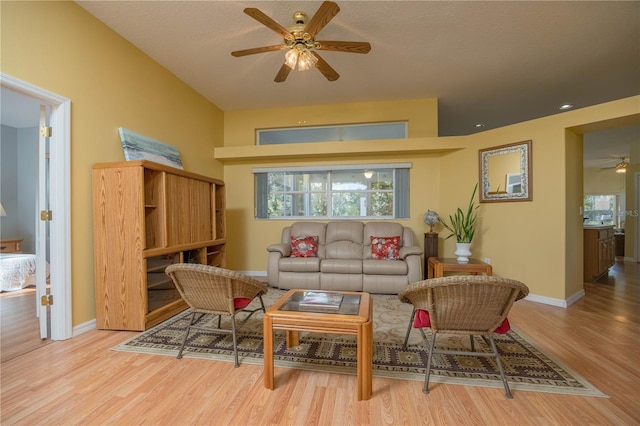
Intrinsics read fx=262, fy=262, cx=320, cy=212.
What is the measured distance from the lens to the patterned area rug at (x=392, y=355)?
65.8 inches

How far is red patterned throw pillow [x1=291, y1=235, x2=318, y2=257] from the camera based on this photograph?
152 inches

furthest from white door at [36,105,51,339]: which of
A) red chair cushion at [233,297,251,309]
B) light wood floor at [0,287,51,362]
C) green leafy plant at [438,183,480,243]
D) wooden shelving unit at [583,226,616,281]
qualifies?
wooden shelving unit at [583,226,616,281]

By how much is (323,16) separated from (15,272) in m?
4.94

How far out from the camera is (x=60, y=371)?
1.78m

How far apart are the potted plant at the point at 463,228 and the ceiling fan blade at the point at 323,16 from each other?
9.66 feet

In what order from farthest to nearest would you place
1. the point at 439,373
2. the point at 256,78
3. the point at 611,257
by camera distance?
the point at 611,257, the point at 256,78, the point at 439,373

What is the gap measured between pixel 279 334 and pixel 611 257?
6.24m

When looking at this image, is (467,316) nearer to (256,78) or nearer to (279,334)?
(279,334)

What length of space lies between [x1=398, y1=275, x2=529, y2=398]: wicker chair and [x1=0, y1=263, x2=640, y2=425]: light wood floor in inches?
7.2

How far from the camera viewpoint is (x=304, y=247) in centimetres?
388

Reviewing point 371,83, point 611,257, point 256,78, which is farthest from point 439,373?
point 611,257

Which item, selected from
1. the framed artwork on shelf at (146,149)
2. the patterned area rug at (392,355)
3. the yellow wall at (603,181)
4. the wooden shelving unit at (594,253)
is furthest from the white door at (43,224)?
the yellow wall at (603,181)

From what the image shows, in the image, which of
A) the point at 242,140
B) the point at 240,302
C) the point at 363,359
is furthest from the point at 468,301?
the point at 242,140

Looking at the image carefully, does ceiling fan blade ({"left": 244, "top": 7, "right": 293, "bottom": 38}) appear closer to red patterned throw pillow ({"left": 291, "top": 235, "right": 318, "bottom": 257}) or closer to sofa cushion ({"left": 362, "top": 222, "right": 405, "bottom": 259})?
red patterned throw pillow ({"left": 291, "top": 235, "right": 318, "bottom": 257})
